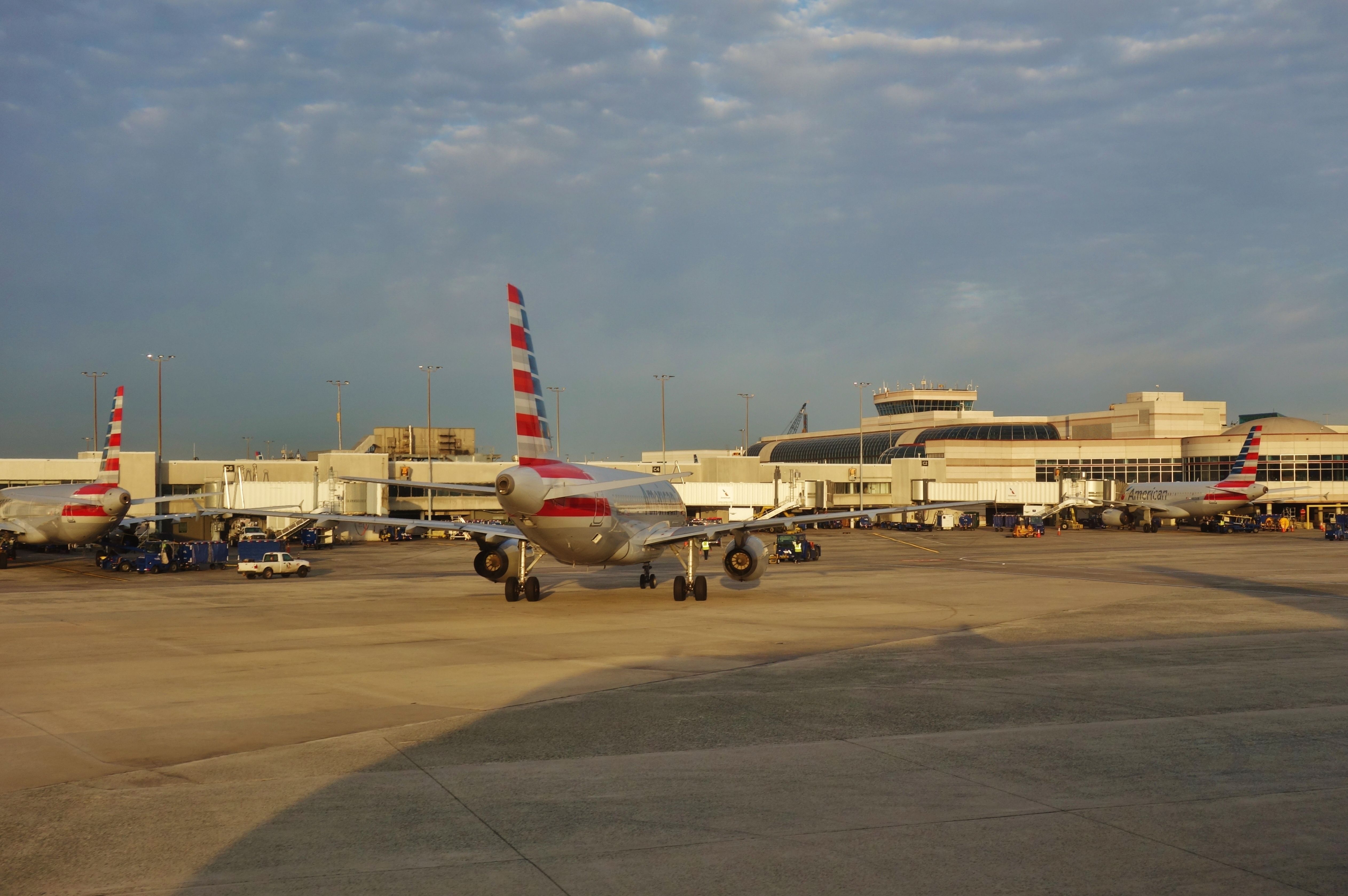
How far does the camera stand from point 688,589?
38.1m

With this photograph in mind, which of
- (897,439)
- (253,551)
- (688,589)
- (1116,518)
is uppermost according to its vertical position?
(897,439)

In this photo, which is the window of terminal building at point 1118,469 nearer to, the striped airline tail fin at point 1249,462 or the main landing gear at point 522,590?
the striped airline tail fin at point 1249,462

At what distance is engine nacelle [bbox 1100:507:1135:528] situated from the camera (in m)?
111

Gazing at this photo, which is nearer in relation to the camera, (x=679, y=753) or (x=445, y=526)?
(x=679, y=753)

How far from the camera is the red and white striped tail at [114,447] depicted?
5712 cm

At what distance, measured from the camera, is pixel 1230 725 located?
52.5 feet

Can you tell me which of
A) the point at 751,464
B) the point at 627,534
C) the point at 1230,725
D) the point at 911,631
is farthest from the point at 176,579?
the point at 751,464

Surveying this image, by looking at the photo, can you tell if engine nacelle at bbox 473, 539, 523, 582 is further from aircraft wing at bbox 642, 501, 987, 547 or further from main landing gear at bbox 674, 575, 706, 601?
main landing gear at bbox 674, 575, 706, 601

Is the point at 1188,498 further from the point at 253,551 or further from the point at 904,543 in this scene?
the point at 253,551

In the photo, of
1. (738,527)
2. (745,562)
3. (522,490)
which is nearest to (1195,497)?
(745,562)

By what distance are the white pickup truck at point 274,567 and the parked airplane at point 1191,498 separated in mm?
84196

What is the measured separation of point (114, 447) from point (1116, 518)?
95060mm

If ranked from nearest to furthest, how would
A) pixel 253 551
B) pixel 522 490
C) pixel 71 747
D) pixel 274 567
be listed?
pixel 71 747, pixel 522 490, pixel 274 567, pixel 253 551

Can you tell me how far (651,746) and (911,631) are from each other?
49.9 feet
